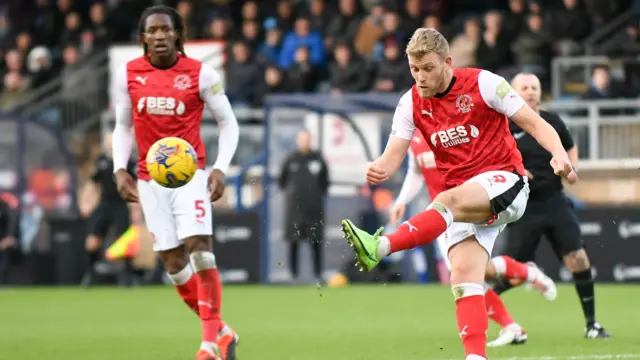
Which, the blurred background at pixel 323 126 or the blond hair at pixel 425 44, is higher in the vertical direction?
the blond hair at pixel 425 44

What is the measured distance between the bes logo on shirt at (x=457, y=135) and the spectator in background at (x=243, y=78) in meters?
15.2

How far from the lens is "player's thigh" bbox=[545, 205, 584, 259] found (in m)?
11.1

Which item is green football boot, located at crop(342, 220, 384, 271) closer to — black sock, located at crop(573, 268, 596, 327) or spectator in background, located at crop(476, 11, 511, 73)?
black sock, located at crop(573, 268, 596, 327)

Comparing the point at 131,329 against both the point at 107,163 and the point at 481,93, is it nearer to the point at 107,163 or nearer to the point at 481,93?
the point at 481,93

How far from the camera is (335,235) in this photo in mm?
20328

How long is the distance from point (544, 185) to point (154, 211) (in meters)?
3.66

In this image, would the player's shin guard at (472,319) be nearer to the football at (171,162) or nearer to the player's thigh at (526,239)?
the football at (171,162)

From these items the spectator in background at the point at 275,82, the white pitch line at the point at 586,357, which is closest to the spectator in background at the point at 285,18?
the spectator in background at the point at 275,82

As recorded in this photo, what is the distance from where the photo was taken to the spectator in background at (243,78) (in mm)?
22625

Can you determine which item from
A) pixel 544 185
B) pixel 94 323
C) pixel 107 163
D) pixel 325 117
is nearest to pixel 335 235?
pixel 325 117

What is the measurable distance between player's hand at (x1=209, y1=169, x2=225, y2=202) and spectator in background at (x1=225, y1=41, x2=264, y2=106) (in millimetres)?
13515

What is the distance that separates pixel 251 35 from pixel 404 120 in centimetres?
1612

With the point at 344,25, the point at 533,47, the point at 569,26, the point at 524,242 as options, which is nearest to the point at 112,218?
the point at 344,25

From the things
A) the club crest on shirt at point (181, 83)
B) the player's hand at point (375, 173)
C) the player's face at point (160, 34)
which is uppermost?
the player's face at point (160, 34)
